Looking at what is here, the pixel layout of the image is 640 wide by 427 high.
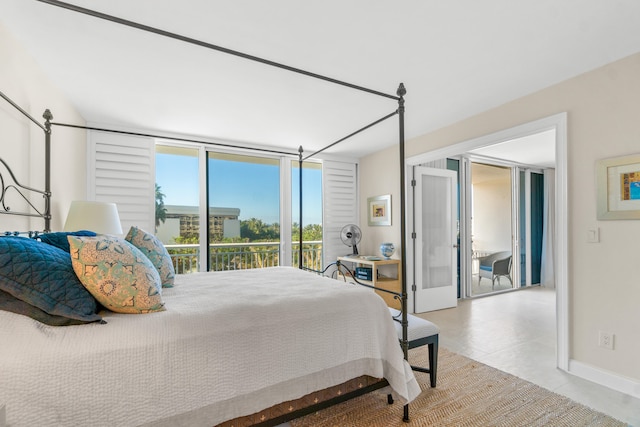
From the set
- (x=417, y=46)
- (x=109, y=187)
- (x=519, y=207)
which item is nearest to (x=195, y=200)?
(x=109, y=187)

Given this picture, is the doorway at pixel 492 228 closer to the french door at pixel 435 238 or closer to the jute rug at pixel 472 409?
the french door at pixel 435 238

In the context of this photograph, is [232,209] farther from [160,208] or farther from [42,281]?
[42,281]

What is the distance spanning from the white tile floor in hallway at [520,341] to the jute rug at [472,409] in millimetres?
186

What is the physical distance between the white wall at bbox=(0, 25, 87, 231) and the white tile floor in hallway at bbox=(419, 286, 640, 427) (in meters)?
3.77

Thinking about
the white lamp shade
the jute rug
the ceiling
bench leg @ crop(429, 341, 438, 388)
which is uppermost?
the ceiling

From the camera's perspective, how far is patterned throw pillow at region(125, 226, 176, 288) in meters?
1.90

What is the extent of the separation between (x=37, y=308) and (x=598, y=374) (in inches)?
139

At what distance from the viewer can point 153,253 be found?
75.9 inches

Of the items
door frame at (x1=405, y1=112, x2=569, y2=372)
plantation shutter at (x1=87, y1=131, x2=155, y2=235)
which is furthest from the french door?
plantation shutter at (x1=87, y1=131, x2=155, y2=235)

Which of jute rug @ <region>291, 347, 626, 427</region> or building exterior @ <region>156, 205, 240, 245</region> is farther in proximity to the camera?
building exterior @ <region>156, 205, 240, 245</region>

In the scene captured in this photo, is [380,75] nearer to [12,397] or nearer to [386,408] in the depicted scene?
[386,408]

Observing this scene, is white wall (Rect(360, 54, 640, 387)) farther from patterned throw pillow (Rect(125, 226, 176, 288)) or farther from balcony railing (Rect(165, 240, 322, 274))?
balcony railing (Rect(165, 240, 322, 274))

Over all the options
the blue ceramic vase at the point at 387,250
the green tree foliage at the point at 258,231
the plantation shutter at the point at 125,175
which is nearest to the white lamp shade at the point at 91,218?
the plantation shutter at the point at 125,175

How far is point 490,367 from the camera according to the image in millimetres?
2551
